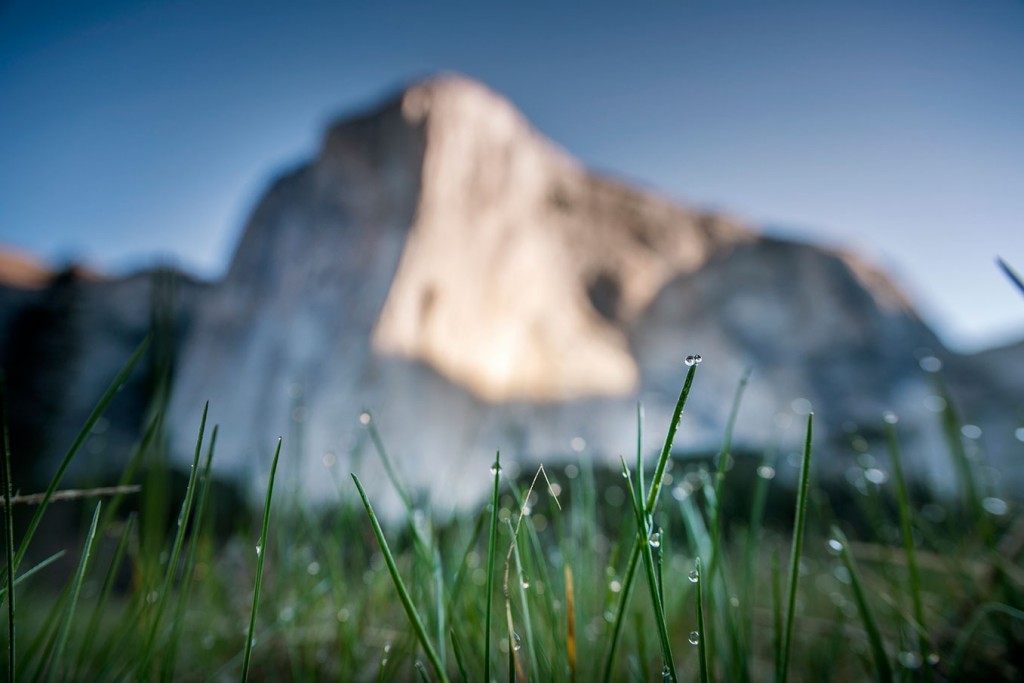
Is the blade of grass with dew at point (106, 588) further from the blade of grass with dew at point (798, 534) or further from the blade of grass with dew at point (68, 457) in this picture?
the blade of grass with dew at point (798, 534)

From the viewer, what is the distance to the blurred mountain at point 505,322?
3.92 m

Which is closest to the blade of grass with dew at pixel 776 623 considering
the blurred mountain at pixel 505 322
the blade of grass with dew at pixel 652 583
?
the blade of grass with dew at pixel 652 583

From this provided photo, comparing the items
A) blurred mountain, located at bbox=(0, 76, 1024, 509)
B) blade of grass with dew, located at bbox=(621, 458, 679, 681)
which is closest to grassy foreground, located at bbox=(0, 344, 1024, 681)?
blade of grass with dew, located at bbox=(621, 458, 679, 681)

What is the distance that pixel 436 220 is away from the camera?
171 inches

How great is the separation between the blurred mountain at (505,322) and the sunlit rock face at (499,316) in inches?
0.9

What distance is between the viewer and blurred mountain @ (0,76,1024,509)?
12.9ft

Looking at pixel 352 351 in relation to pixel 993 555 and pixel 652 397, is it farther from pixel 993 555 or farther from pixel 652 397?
pixel 993 555

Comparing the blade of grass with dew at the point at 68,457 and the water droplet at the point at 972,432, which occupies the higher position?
the water droplet at the point at 972,432

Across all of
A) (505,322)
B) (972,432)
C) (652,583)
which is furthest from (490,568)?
(505,322)

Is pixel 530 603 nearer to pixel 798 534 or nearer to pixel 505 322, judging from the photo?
pixel 798 534

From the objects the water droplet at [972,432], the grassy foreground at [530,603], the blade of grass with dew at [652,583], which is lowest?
the grassy foreground at [530,603]

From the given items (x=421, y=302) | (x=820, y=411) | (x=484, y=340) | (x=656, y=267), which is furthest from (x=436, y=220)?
(x=820, y=411)

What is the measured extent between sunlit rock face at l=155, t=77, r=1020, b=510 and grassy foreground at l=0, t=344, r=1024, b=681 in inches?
108

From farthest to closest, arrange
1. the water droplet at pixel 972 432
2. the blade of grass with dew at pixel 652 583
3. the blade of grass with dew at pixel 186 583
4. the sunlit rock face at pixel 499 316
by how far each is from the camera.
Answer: the sunlit rock face at pixel 499 316
the water droplet at pixel 972 432
the blade of grass with dew at pixel 186 583
the blade of grass with dew at pixel 652 583
